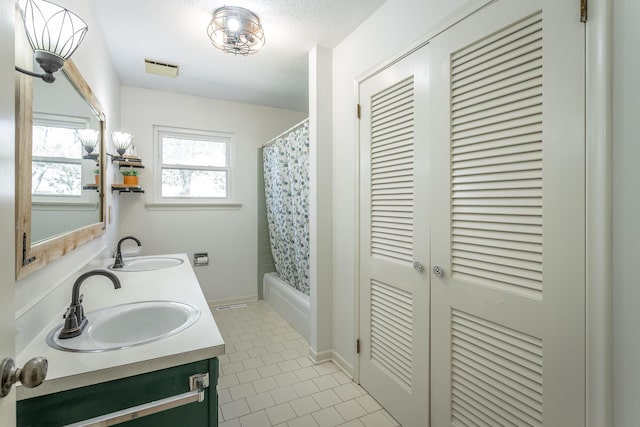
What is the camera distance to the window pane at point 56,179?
3.60 feet

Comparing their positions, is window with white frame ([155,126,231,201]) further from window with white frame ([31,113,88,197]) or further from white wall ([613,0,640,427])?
white wall ([613,0,640,427])

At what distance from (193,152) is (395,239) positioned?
274 cm

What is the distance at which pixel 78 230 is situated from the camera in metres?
1.51

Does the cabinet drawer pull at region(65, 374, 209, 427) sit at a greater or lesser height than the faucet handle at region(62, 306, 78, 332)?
lesser

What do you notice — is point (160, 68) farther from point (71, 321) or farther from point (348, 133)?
point (71, 321)

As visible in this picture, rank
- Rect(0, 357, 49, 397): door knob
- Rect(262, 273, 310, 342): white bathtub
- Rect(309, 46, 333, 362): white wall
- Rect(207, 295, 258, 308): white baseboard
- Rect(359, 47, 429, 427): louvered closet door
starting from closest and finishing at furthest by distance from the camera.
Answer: Rect(0, 357, 49, 397): door knob
Rect(359, 47, 429, 427): louvered closet door
Rect(309, 46, 333, 362): white wall
Rect(262, 273, 310, 342): white bathtub
Rect(207, 295, 258, 308): white baseboard

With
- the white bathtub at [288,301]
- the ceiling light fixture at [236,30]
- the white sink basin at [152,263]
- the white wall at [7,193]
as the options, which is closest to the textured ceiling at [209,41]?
the ceiling light fixture at [236,30]

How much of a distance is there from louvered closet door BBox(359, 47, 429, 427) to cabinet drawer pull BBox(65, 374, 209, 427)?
3.52ft

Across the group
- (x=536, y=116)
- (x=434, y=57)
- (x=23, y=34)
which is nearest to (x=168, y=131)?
(x=23, y=34)

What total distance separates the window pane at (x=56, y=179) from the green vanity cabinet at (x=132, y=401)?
2.25 ft

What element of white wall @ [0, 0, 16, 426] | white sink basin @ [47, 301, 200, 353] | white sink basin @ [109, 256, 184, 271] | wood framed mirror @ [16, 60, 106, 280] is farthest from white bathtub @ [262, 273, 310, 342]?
white wall @ [0, 0, 16, 426]

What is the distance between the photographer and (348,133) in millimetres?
2164

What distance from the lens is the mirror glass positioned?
3.57 feet

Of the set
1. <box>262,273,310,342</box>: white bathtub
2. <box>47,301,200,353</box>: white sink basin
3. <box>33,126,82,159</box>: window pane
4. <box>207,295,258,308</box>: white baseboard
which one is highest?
<box>33,126,82,159</box>: window pane
